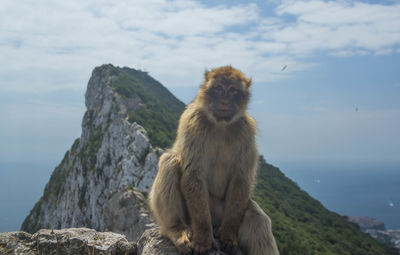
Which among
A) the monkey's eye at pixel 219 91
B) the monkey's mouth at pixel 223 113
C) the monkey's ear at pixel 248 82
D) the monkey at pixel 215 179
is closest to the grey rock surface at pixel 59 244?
the monkey at pixel 215 179

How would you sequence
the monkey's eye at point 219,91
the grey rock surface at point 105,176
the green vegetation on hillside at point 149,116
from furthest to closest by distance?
the green vegetation on hillside at point 149,116 < the grey rock surface at point 105,176 < the monkey's eye at point 219,91

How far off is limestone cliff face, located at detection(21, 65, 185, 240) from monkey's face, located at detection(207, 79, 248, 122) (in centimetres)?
1073

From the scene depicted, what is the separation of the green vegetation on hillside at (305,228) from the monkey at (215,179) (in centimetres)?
1275

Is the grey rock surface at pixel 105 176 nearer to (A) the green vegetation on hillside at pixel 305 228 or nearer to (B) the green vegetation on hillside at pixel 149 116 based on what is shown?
(B) the green vegetation on hillside at pixel 149 116

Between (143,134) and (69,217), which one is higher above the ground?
(143,134)

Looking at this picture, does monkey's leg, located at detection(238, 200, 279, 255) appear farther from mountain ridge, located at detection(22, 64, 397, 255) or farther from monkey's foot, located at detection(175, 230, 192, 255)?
mountain ridge, located at detection(22, 64, 397, 255)

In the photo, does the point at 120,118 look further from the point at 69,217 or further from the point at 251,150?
the point at 251,150

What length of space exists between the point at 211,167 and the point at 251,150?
500 millimetres

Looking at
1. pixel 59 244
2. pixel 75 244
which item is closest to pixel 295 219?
pixel 75 244

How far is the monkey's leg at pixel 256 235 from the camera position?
3.11m

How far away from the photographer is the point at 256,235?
314 cm

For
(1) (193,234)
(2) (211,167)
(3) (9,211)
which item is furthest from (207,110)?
(3) (9,211)

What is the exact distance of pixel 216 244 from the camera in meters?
3.12

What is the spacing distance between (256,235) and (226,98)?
1.52 metres
